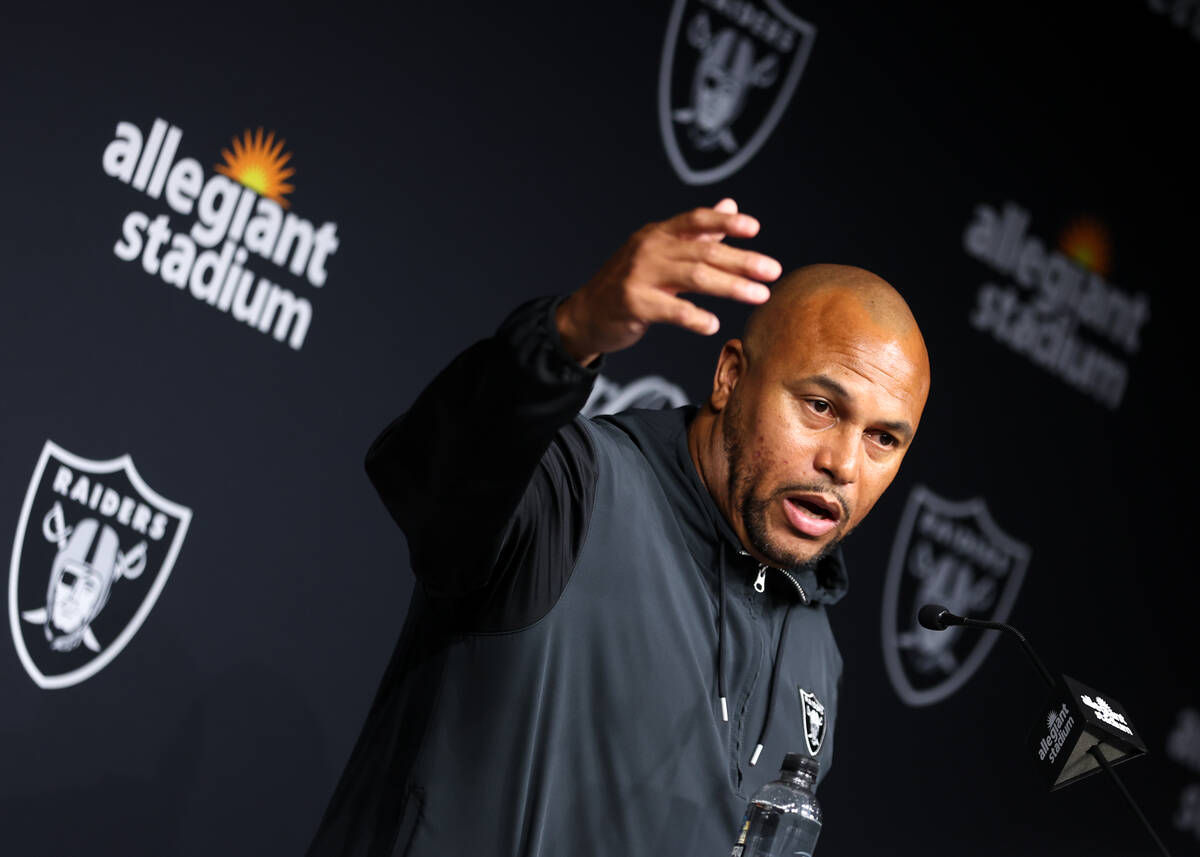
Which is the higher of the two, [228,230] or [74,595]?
[228,230]

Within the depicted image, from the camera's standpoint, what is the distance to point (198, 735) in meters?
2.30

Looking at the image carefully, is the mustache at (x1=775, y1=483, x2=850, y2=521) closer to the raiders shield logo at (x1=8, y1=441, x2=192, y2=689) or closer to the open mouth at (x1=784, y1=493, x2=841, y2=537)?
the open mouth at (x1=784, y1=493, x2=841, y2=537)

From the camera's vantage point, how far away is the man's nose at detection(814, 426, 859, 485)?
67.3 inches

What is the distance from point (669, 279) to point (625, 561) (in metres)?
0.56

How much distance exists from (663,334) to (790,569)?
3.82ft

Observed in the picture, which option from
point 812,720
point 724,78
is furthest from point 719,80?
point 812,720

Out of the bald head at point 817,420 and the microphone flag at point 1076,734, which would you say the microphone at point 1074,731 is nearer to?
the microphone flag at point 1076,734

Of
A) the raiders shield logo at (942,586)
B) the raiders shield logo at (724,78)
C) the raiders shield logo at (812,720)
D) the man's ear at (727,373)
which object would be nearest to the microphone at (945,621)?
the raiders shield logo at (812,720)

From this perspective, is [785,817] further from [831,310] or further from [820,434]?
[831,310]

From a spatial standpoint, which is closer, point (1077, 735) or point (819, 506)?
point (1077, 735)

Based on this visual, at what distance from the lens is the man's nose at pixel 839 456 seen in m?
1.71

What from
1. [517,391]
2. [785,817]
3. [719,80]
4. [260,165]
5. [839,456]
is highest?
[719,80]

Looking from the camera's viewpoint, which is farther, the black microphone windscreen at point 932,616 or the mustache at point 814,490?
the mustache at point 814,490

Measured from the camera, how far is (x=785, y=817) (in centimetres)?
143
